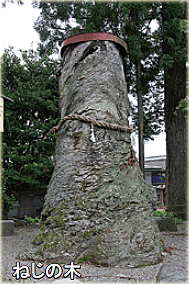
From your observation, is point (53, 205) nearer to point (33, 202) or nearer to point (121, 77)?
point (121, 77)

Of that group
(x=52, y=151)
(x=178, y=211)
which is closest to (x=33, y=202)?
(x=52, y=151)

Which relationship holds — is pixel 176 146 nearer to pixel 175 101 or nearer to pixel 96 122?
pixel 175 101

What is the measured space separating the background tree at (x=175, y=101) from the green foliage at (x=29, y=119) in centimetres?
277

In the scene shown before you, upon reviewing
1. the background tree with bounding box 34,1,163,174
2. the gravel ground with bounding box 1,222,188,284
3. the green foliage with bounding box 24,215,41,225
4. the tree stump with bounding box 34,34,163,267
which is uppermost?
the background tree with bounding box 34,1,163,174

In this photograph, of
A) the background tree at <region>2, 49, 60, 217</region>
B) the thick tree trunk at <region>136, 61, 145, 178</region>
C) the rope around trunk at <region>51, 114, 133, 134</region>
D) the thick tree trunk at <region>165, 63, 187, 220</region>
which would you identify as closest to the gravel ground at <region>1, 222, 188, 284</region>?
the rope around trunk at <region>51, 114, 133, 134</region>

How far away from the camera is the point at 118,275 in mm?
2447

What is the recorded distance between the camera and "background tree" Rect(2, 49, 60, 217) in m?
6.80

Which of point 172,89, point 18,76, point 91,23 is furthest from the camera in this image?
point 18,76

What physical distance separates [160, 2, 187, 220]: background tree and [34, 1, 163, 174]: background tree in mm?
307

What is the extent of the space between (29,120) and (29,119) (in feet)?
0.17

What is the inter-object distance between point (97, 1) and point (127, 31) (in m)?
0.90

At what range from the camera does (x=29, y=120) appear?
7.39 metres

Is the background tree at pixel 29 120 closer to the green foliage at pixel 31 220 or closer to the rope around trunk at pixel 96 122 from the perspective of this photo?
the green foliage at pixel 31 220

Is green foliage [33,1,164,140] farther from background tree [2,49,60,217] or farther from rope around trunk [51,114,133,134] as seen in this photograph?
rope around trunk [51,114,133,134]
